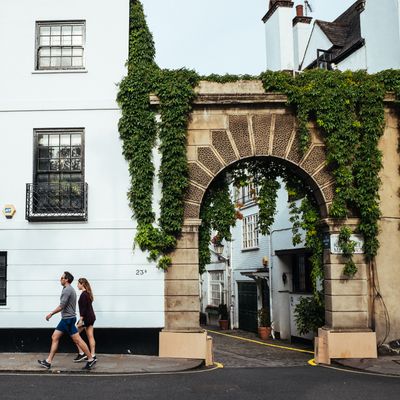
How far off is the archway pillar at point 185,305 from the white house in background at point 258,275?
5.47 m

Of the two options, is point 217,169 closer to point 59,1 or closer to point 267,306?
point 59,1

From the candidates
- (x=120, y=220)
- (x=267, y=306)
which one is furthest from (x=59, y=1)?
(x=267, y=306)

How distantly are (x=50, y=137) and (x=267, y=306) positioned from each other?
15544 mm

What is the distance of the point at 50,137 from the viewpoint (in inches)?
601

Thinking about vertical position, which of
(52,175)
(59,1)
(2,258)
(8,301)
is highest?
(59,1)

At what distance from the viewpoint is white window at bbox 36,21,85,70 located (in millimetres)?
15562

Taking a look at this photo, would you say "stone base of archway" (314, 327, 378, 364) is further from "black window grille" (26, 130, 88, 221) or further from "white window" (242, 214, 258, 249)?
"white window" (242, 214, 258, 249)

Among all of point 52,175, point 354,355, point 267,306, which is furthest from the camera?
point 267,306

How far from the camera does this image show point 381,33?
22.1 meters

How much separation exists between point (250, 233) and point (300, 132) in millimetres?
15572

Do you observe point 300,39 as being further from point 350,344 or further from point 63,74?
point 350,344

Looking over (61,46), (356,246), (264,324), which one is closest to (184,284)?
(356,246)

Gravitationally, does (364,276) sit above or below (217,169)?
below

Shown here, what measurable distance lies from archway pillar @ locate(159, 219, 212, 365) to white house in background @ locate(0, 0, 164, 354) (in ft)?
0.95
